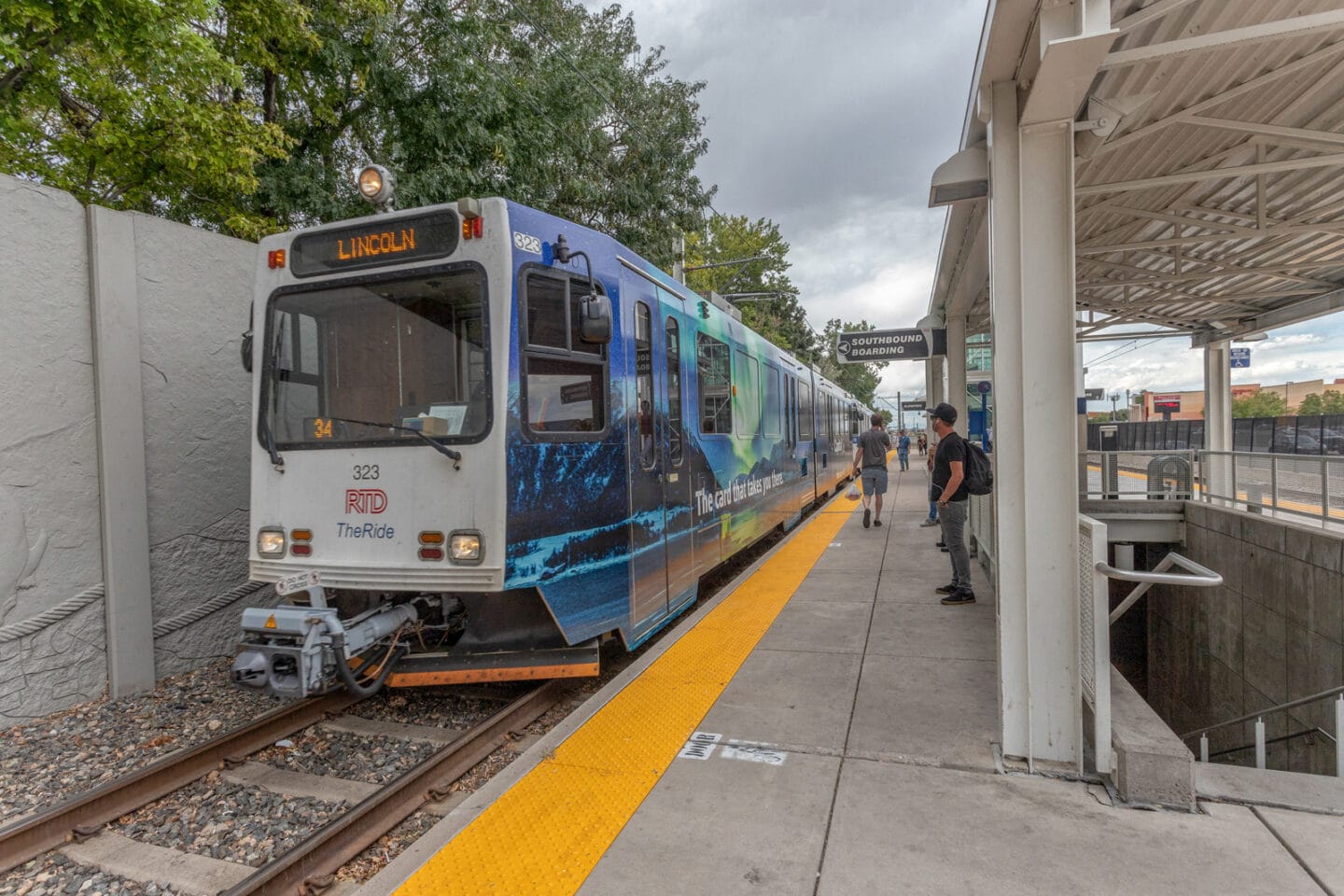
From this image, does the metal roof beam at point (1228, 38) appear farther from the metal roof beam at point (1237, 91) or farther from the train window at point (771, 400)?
the train window at point (771, 400)

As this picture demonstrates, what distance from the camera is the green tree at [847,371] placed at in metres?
50.5

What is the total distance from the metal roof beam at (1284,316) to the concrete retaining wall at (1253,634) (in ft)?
12.7

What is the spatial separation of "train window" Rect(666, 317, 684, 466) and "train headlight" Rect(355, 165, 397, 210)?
2.35m

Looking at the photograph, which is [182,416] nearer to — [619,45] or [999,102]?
[999,102]

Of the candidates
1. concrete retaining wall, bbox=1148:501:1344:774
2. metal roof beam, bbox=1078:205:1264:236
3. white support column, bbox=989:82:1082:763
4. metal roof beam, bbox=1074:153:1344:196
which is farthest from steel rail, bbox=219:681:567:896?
metal roof beam, bbox=1078:205:1264:236

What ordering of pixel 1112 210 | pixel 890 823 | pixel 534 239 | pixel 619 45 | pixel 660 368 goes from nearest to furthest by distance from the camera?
pixel 890 823, pixel 534 239, pixel 660 368, pixel 1112 210, pixel 619 45

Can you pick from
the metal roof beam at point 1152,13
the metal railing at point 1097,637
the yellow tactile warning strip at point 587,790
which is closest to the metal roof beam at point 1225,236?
the metal roof beam at point 1152,13

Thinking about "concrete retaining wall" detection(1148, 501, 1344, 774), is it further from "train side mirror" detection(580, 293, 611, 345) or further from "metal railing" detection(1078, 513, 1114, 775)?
"train side mirror" detection(580, 293, 611, 345)

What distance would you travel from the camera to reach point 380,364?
4.42 m

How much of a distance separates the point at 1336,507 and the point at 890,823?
6512 millimetres

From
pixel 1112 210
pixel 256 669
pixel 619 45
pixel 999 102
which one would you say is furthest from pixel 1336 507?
pixel 619 45

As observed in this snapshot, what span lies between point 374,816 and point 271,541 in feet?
6.34

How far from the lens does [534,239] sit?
4398 mm

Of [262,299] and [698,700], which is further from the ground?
[262,299]
